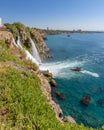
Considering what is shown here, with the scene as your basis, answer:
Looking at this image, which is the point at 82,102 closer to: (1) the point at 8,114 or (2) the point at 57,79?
(2) the point at 57,79

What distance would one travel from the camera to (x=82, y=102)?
3859 cm

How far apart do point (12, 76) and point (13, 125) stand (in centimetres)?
870

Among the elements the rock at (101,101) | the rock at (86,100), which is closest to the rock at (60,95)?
the rock at (86,100)

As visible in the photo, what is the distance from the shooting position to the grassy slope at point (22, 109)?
1559 cm

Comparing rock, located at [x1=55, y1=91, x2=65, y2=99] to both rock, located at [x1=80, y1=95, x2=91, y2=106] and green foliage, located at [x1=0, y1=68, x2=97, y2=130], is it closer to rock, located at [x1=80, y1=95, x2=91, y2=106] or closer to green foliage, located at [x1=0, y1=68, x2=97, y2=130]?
rock, located at [x1=80, y1=95, x2=91, y2=106]

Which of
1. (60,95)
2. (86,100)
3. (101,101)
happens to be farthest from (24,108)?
(101,101)

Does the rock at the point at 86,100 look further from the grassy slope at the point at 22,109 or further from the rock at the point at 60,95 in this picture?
the grassy slope at the point at 22,109

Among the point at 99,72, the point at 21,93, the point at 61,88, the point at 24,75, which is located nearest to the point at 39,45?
the point at 99,72

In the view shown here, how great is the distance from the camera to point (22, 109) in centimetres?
1738

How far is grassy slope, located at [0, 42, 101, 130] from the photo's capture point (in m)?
15.6

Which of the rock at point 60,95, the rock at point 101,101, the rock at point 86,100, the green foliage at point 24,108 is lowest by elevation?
the rock at point 101,101

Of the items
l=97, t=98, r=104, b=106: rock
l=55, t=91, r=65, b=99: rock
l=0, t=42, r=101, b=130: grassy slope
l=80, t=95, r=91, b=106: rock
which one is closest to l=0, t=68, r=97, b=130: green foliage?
l=0, t=42, r=101, b=130: grassy slope

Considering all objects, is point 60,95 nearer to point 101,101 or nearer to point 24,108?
point 101,101

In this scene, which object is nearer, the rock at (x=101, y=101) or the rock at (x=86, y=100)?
the rock at (x=86, y=100)
